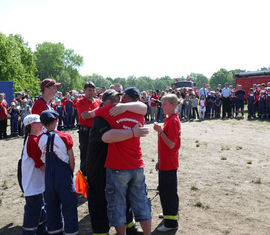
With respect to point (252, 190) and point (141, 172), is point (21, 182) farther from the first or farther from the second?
point (252, 190)

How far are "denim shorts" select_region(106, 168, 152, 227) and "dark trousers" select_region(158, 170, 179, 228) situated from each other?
0.72 meters

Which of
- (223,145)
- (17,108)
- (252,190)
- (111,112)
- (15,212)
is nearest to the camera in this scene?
(111,112)

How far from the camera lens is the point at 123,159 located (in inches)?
124

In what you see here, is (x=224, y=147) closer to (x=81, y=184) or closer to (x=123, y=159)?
(x=81, y=184)

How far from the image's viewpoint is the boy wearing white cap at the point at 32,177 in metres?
3.47

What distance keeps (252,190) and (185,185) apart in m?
1.38

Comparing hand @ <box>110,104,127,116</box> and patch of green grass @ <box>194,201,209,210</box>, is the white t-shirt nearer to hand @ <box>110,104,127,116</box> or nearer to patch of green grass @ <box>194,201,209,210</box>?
Answer: hand @ <box>110,104,127,116</box>

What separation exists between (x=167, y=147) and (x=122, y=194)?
109 cm

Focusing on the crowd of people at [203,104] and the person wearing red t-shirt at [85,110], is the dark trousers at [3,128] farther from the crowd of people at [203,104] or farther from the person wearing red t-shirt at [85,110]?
the person wearing red t-shirt at [85,110]

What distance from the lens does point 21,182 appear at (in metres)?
3.75

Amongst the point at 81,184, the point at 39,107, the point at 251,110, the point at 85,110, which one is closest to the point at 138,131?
the point at 81,184

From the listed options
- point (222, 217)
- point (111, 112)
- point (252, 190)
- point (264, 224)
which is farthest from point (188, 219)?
point (111, 112)

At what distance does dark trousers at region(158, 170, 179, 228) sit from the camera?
12.9ft

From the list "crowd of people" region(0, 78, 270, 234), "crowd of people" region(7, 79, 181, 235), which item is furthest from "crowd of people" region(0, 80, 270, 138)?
"crowd of people" region(7, 79, 181, 235)
